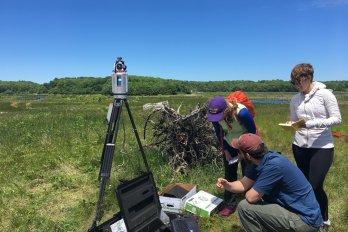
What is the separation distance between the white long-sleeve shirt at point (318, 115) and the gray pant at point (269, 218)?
38.6 inches

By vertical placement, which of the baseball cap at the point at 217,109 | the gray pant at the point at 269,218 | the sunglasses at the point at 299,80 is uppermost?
the sunglasses at the point at 299,80

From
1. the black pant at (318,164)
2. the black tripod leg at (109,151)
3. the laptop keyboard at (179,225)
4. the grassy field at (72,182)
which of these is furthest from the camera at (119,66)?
the black pant at (318,164)

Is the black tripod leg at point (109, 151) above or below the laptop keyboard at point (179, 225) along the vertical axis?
above

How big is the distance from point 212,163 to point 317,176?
9.06 feet

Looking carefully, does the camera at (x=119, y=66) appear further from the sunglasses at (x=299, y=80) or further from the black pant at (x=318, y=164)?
the black pant at (x=318, y=164)

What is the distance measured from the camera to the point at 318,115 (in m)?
3.51

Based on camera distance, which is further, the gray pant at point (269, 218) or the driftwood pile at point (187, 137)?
the driftwood pile at point (187, 137)

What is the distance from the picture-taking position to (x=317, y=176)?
3504mm

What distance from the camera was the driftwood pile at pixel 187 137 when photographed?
6.11m

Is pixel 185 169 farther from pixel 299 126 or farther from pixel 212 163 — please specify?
pixel 299 126

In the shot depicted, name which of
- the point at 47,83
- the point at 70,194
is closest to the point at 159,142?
the point at 70,194

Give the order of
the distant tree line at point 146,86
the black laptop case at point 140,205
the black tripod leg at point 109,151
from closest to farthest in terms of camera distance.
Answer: the black laptop case at point 140,205
the black tripod leg at point 109,151
the distant tree line at point 146,86

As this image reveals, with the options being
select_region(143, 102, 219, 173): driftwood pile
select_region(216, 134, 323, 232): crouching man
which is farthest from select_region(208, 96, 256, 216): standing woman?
select_region(143, 102, 219, 173): driftwood pile

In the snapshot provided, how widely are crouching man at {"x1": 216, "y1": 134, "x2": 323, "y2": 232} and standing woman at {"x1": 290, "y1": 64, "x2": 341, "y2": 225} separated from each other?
625mm
